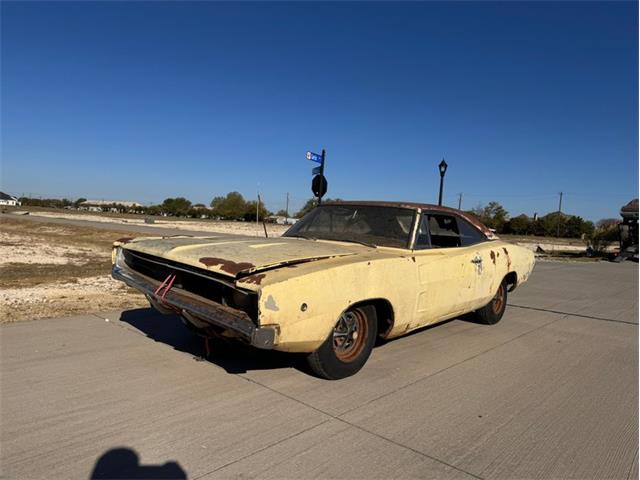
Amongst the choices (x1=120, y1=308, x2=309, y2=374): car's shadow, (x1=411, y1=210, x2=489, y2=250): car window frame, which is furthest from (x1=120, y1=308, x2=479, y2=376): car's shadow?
(x1=411, y1=210, x2=489, y2=250): car window frame

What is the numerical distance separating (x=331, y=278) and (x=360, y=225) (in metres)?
1.72

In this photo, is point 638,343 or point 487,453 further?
point 638,343

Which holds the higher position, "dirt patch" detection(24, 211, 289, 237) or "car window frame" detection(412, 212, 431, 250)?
"car window frame" detection(412, 212, 431, 250)

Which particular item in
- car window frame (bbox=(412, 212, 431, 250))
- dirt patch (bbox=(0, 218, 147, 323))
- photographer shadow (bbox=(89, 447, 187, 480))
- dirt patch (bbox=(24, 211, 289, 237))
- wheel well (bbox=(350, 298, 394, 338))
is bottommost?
photographer shadow (bbox=(89, 447, 187, 480))

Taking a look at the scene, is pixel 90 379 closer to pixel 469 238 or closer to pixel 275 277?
pixel 275 277

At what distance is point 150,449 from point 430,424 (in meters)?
1.76

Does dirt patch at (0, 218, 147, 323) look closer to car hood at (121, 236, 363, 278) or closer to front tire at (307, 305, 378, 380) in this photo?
car hood at (121, 236, 363, 278)

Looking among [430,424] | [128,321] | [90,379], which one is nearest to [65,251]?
[128,321]

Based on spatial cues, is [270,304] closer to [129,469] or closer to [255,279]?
[255,279]

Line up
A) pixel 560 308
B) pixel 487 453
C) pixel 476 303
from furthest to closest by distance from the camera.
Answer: pixel 560 308, pixel 476 303, pixel 487 453

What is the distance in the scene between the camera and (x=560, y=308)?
7.70 metres

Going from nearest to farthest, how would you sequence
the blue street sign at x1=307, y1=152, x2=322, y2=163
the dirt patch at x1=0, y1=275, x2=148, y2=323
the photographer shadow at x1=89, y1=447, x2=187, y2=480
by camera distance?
the photographer shadow at x1=89, y1=447, x2=187, y2=480, the dirt patch at x1=0, y1=275, x2=148, y2=323, the blue street sign at x1=307, y1=152, x2=322, y2=163

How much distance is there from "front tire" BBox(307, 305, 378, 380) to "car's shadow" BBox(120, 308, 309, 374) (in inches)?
12.7

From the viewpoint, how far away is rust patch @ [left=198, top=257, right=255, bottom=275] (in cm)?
330
